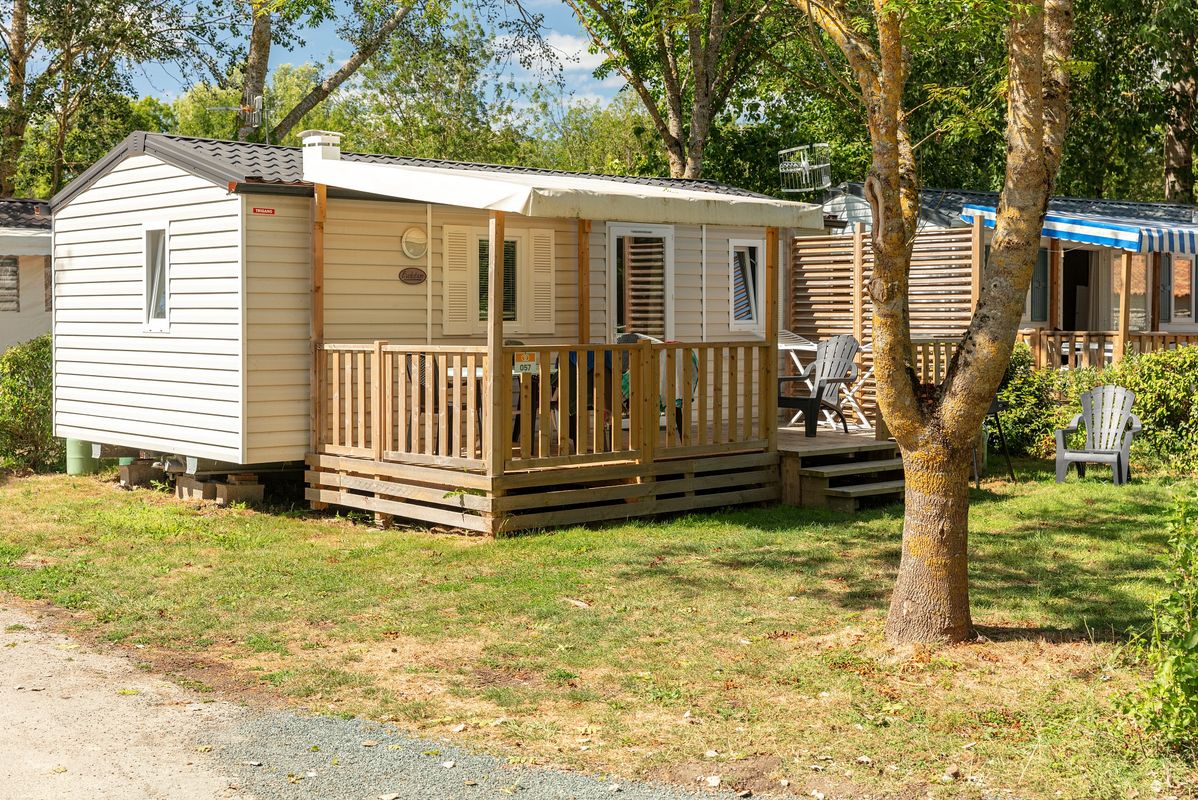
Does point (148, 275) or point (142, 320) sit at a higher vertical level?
point (148, 275)

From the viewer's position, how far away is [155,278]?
12141 millimetres

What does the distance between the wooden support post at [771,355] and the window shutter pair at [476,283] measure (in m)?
2.50

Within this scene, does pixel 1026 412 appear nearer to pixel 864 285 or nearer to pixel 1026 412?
pixel 1026 412

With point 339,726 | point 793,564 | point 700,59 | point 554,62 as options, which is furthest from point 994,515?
point 554,62

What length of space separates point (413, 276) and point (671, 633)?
18.9 ft

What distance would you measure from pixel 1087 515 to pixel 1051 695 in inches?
209

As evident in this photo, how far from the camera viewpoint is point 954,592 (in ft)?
21.2

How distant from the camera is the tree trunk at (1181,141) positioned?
2664cm

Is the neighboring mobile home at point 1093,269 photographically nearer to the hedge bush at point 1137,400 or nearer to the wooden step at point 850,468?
the hedge bush at point 1137,400

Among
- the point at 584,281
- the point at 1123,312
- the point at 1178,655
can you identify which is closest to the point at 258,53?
the point at 584,281

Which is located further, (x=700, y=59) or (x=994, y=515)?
(x=700, y=59)

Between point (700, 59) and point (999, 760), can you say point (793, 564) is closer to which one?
point (999, 760)

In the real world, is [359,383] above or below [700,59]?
below

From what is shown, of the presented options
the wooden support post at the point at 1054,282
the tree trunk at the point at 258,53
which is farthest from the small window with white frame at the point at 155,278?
the wooden support post at the point at 1054,282
